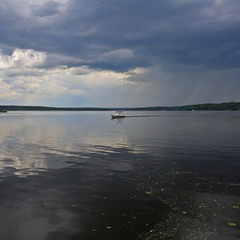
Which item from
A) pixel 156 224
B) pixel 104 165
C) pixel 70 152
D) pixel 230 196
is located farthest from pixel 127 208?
pixel 70 152

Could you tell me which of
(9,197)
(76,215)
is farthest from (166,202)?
(9,197)

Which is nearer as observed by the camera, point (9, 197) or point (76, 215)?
point (76, 215)

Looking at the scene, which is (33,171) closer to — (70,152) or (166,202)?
(70,152)

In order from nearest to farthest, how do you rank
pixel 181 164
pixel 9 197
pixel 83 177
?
pixel 9 197
pixel 83 177
pixel 181 164

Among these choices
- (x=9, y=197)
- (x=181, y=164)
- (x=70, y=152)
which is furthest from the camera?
(x=70, y=152)

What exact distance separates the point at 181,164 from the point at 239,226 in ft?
45.9

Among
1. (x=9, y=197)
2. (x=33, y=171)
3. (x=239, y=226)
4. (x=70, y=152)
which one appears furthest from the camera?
(x=70, y=152)

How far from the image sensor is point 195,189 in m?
18.2

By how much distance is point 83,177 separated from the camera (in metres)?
21.7

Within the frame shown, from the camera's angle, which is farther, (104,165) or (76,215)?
(104,165)

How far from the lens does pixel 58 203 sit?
1545cm

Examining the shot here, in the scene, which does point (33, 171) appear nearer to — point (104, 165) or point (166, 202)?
point (104, 165)

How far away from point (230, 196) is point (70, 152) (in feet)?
75.9

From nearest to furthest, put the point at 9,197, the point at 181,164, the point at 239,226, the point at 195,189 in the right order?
1. the point at 239,226
2. the point at 9,197
3. the point at 195,189
4. the point at 181,164
